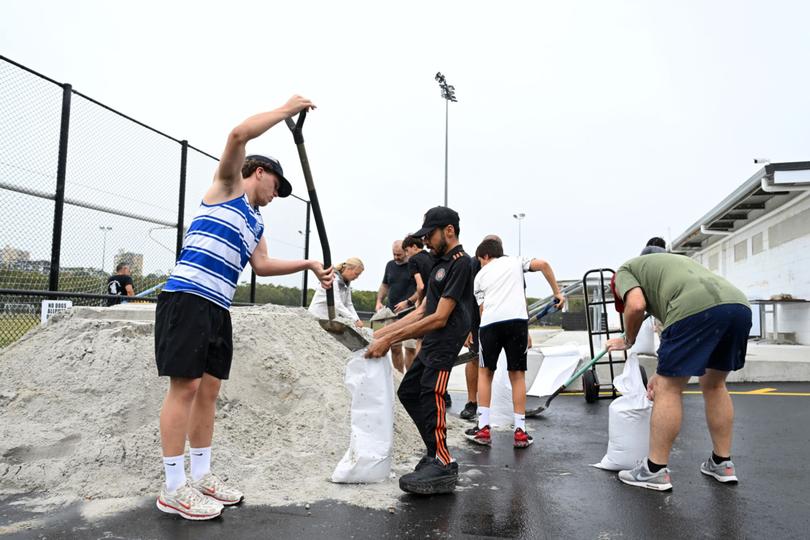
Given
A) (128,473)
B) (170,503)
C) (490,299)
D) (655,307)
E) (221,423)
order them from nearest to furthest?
(170,503) < (128,473) < (655,307) < (221,423) < (490,299)

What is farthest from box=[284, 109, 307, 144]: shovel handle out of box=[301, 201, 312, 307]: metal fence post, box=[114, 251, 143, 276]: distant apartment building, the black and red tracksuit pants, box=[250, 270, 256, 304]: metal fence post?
box=[301, 201, 312, 307]: metal fence post

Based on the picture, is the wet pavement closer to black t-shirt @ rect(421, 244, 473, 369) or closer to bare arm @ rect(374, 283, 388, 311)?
black t-shirt @ rect(421, 244, 473, 369)

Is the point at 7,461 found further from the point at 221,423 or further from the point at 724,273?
the point at 724,273

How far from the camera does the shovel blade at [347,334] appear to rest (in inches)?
142

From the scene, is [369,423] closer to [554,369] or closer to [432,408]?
[432,408]

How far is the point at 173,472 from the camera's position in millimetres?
2918

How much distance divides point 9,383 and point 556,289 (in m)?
4.38

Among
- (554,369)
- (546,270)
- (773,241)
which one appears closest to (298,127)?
(546,270)

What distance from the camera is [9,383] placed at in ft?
13.4

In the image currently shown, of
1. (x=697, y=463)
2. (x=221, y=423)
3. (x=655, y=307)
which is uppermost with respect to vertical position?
(x=655, y=307)

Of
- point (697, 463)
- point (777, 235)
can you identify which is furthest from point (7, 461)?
point (777, 235)

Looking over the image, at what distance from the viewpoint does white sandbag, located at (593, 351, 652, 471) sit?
384 centimetres

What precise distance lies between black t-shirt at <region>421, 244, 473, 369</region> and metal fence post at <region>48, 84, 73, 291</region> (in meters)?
4.04

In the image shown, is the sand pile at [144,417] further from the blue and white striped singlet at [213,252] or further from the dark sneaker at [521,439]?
the blue and white striped singlet at [213,252]
